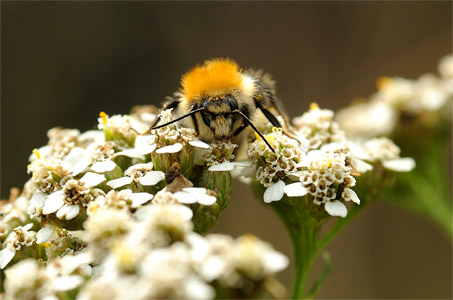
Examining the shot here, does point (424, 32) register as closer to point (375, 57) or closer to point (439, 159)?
point (375, 57)

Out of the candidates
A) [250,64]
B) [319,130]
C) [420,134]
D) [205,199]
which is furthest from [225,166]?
[250,64]

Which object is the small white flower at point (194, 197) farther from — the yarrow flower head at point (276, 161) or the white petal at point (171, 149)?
the yarrow flower head at point (276, 161)

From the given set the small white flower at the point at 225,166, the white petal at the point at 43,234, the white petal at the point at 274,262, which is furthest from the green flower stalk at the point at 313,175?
the white petal at the point at 43,234

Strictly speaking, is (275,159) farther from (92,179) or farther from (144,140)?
(92,179)

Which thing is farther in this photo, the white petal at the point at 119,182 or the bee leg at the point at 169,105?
the bee leg at the point at 169,105

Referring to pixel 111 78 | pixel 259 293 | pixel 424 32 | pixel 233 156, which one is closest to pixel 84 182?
pixel 233 156

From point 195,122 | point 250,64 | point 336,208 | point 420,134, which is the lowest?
point 336,208

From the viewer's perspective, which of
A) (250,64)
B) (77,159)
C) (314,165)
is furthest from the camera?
(250,64)
